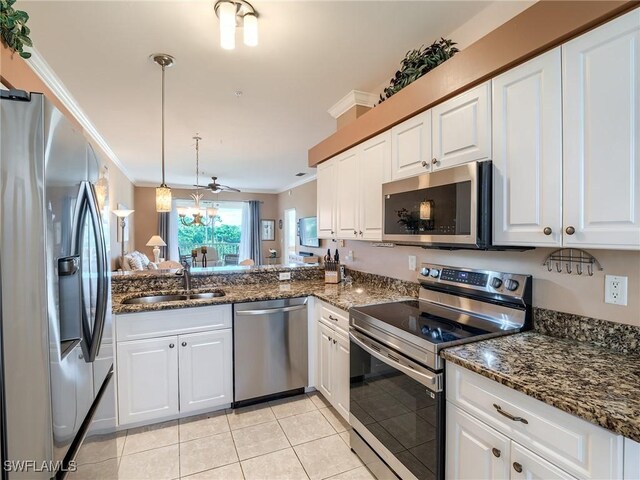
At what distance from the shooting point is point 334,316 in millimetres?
2354

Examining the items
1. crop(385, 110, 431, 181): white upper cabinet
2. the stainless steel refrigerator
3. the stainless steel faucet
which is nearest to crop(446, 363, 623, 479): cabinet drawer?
crop(385, 110, 431, 181): white upper cabinet

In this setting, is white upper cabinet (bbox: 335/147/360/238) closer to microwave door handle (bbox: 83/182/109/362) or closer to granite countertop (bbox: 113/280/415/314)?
granite countertop (bbox: 113/280/415/314)

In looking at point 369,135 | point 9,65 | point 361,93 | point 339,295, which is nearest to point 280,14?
point 369,135

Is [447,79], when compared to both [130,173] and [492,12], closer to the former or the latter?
[492,12]

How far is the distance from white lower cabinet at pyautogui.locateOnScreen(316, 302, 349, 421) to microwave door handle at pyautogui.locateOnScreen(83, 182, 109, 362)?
1.40m

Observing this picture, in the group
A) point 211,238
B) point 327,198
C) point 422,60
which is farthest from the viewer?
point 211,238

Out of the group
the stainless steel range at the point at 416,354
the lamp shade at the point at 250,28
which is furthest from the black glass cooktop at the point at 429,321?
the lamp shade at the point at 250,28

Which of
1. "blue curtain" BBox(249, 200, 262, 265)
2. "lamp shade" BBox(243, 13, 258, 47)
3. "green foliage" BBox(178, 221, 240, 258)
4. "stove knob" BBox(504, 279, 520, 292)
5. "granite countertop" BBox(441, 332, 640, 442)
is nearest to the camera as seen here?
"granite countertop" BBox(441, 332, 640, 442)

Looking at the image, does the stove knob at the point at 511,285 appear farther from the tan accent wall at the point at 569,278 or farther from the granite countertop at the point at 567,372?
the granite countertop at the point at 567,372

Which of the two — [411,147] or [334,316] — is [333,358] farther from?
[411,147]

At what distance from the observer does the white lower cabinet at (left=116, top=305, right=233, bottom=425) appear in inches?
87.3

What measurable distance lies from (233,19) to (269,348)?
223 cm

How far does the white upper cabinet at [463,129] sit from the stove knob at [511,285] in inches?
25.5

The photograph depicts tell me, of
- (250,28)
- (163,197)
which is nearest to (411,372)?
(250,28)
